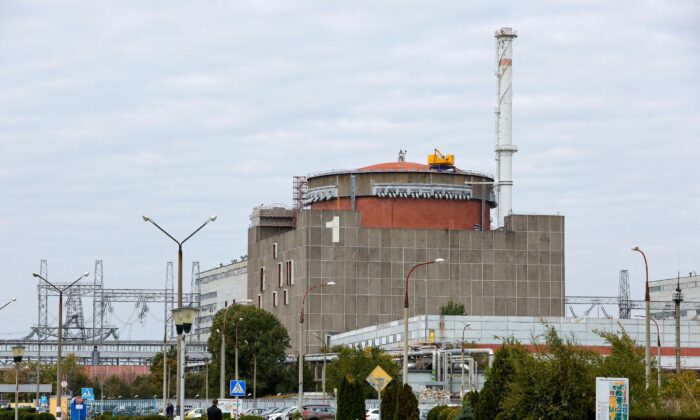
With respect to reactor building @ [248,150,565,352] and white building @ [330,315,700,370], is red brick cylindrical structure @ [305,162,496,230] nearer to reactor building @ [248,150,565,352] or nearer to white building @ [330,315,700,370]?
reactor building @ [248,150,565,352]

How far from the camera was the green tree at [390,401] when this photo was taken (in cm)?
5153

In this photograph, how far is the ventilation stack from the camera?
472 ft

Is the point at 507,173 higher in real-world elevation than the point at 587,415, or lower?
higher

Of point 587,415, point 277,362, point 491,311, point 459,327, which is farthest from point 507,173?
point 587,415

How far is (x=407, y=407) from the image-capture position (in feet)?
160

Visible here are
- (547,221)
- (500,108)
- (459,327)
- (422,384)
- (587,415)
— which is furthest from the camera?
(547,221)

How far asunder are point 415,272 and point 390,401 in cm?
9981

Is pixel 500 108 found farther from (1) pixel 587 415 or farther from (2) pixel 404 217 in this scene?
(1) pixel 587 415

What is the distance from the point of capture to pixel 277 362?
125438 mm

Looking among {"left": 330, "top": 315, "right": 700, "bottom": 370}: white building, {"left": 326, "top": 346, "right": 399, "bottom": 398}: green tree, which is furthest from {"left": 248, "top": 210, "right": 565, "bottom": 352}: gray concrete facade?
{"left": 326, "top": 346, "right": 399, "bottom": 398}: green tree

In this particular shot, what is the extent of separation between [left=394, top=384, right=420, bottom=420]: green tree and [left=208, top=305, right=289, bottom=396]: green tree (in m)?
73.0

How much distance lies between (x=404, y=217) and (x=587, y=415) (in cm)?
11585

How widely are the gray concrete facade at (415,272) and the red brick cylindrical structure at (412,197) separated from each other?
421 centimetres

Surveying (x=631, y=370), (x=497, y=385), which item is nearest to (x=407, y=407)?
(x=497, y=385)
